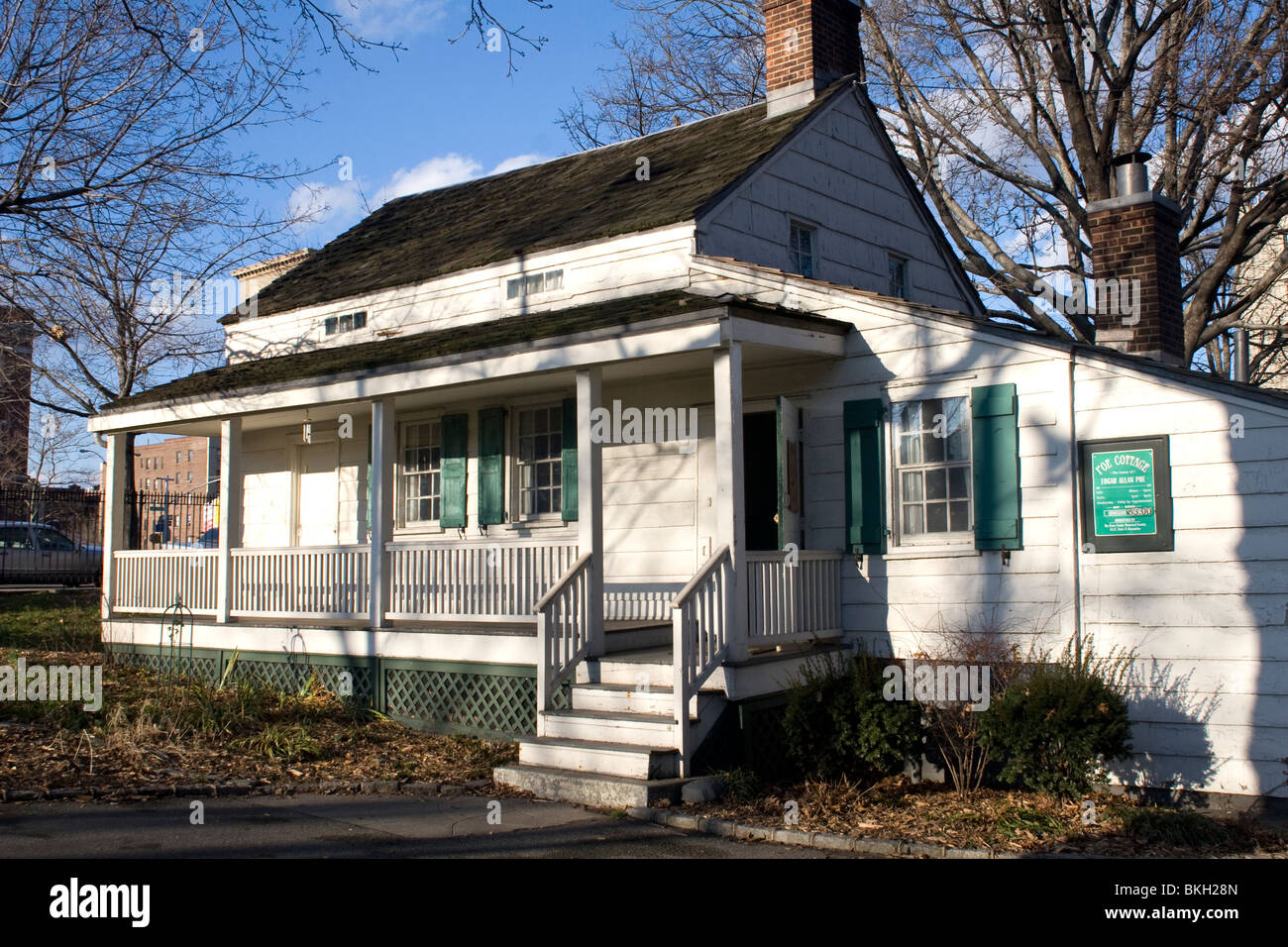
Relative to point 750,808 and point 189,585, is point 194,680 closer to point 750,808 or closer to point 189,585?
point 189,585

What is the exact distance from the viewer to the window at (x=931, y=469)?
1001cm

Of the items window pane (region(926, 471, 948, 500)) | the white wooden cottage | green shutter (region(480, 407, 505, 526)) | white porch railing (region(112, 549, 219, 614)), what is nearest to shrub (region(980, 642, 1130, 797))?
the white wooden cottage

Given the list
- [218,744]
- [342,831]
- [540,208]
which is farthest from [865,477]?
[540,208]

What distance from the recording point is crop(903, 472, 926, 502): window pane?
10.3m

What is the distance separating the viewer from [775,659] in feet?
31.5

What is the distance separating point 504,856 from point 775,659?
3363 millimetres

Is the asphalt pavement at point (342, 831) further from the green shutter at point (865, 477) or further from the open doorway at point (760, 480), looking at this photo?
the open doorway at point (760, 480)

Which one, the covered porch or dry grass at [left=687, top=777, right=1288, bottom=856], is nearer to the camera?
dry grass at [left=687, top=777, right=1288, bottom=856]

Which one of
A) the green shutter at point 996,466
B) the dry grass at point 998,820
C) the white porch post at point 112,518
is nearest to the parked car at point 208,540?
the white porch post at point 112,518

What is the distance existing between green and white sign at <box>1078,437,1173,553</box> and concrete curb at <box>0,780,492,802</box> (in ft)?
17.7

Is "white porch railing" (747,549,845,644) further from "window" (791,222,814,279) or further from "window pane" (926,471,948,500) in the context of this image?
"window" (791,222,814,279)

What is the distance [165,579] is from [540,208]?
22.7 ft

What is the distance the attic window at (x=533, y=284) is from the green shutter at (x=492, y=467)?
4.93 feet
